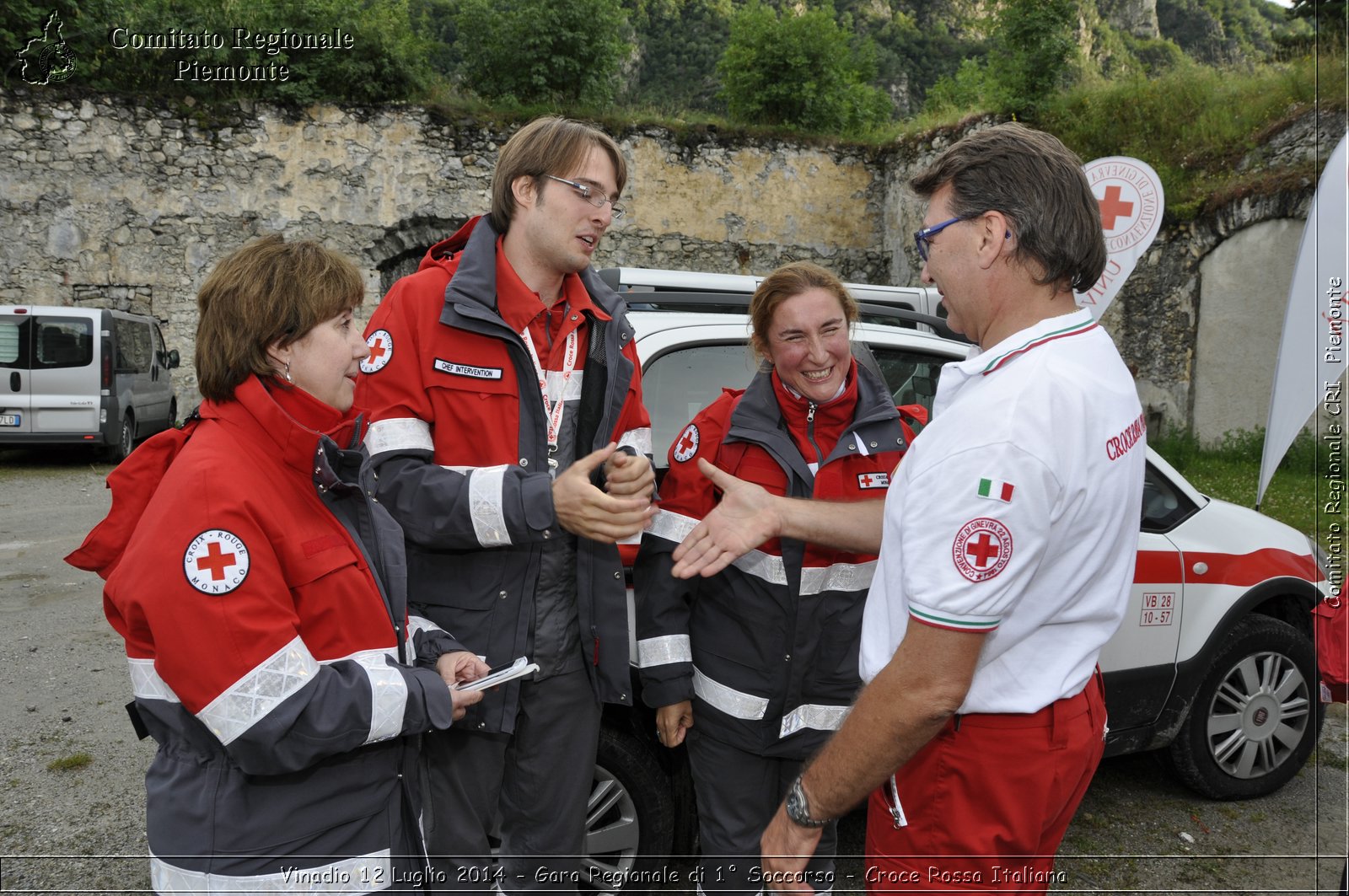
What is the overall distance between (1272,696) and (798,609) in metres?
2.66

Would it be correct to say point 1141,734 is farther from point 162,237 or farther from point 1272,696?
point 162,237

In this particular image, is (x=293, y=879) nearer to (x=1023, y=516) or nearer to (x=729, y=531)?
(x=729, y=531)

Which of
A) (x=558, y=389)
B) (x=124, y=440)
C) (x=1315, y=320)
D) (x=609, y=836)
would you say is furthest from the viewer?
(x=124, y=440)

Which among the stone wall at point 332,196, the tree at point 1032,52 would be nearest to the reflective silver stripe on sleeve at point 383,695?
the stone wall at point 332,196

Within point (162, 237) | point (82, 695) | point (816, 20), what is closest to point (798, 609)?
point (82, 695)

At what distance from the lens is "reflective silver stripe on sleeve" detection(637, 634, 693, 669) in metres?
2.30

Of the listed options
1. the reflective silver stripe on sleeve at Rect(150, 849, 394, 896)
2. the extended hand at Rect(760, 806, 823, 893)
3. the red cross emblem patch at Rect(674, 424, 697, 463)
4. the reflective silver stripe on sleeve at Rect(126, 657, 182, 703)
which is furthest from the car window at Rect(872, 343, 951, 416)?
the reflective silver stripe on sleeve at Rect(126, 657, 182, 703)

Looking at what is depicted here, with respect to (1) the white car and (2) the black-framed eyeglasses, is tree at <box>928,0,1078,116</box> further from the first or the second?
(2) the black-framed eyeglasses

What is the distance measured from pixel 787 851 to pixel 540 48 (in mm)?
16536

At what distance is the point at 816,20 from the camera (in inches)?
689

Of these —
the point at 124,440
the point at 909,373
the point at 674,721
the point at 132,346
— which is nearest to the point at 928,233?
the point at 674,721

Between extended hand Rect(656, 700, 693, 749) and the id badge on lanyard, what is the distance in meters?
0.68

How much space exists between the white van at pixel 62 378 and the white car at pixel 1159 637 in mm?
10137

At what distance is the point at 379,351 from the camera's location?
210 cm
